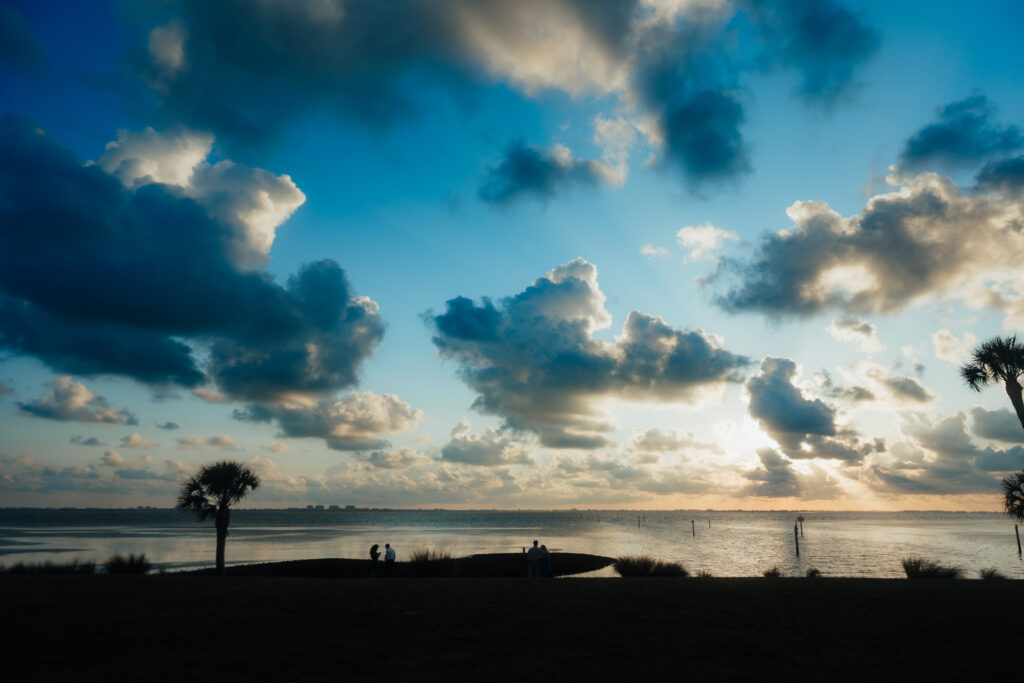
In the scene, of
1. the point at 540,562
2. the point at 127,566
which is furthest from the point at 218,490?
the point at 540,562

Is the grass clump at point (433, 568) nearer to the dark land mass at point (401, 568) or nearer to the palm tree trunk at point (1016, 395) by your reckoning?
the dark land mass at point (401, 568)

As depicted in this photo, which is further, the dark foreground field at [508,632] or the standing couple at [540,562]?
the standing couple at [540,562]

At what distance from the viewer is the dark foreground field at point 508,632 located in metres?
9.55

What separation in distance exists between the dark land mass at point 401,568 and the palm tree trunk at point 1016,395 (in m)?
30.9

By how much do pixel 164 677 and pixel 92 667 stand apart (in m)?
1.55

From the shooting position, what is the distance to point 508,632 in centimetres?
1263

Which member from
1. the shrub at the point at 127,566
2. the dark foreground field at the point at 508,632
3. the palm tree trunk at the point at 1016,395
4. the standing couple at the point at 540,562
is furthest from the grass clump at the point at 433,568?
the palm tree trunk at the point at 1016,395

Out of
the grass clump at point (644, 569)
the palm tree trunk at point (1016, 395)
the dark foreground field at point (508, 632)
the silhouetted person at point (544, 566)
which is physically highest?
the palm tree trunk at point (1016, 395)

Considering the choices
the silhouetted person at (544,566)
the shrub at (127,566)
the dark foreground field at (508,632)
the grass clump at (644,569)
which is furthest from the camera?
the grass clump at (644,569)

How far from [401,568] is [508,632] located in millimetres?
29238

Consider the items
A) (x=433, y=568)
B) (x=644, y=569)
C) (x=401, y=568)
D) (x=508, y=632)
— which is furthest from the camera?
(x=401, y=568)

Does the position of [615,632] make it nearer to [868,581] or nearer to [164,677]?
[164,677]

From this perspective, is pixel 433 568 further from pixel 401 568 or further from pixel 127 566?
pixel 127 566

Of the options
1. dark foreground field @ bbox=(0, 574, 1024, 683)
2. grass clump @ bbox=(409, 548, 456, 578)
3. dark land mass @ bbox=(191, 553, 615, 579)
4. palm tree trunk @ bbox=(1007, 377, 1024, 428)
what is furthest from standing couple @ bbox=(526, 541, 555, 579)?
palm tree trunk @ bbox=(1007, 377, 1024, 428)
